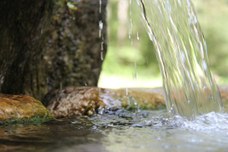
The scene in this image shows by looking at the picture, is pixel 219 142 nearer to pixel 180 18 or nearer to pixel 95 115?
pixel 95 115

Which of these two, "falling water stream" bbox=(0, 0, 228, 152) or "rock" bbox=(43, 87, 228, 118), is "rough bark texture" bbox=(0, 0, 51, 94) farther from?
"falling water stream" bbox=(0, 0, 228, 152)

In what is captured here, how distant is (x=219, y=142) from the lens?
3.00 meters

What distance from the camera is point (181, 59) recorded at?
4746 millimetres

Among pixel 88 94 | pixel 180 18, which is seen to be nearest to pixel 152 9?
pixel 180 18

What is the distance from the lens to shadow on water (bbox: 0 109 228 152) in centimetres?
282

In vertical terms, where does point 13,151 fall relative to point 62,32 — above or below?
below

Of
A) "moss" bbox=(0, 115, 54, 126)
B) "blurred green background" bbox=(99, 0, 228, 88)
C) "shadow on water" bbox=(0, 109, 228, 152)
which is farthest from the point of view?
"blurred green background" bbox=(99, 0, 228, 88)

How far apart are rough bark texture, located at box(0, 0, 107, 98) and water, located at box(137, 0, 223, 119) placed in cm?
97

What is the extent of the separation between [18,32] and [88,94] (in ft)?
3.25

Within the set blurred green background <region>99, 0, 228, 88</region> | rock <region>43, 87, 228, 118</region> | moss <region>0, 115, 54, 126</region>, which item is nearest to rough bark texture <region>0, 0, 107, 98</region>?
rock <region>43, 87, 228, 118</region>

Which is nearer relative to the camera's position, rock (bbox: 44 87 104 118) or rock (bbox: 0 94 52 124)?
rock (bbox: 0 94 52 124)

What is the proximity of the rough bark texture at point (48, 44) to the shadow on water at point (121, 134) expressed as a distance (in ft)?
2.98

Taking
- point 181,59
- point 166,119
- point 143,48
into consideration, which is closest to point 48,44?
point 181,59

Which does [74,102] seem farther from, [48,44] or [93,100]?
[48,44]
